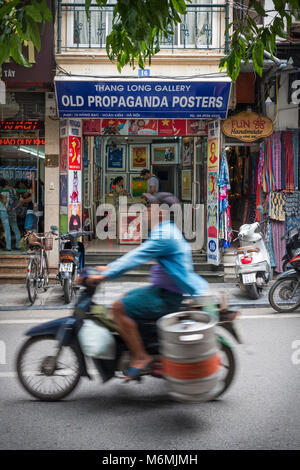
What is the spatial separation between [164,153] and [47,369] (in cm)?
1098

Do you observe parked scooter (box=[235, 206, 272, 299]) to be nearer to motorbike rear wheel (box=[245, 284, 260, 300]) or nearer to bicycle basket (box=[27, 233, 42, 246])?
motorbike rear wheel (box=[245, 284, 260, 300])

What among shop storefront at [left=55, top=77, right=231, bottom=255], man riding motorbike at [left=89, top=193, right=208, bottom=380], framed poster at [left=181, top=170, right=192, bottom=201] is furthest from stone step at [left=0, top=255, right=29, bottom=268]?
man riding motorbike at [left=89, top=193, right=208, bottom=380]


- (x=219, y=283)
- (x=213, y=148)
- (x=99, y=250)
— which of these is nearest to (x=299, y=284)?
(x=219, y=283)

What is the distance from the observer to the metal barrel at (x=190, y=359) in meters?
4.03

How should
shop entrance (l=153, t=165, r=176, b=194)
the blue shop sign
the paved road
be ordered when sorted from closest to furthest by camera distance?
the paved road, the blue shop sign, shop entrance (l=153, t=165, r=176, b=194)

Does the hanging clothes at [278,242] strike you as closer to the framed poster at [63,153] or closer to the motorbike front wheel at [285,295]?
the motorbike front wheel at [285,295]

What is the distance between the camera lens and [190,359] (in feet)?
13.2

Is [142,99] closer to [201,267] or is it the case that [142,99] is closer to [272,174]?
[272,174]

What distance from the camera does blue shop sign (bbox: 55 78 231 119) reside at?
1040 cm

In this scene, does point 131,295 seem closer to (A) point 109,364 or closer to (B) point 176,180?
(A) point 109,364

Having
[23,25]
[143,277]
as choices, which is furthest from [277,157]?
[23,25]

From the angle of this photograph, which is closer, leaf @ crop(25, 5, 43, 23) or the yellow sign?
leaf @ crop(25, 5, 43, 23)

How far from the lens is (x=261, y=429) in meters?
4.05

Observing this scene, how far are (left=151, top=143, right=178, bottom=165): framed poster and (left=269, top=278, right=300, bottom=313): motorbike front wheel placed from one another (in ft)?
23.6
